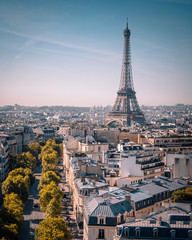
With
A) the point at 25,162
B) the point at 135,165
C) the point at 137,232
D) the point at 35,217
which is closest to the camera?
the point at 137,232

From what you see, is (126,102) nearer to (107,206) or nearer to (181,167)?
(181,167)

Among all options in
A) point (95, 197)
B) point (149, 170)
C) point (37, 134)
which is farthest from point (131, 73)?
point (95, 197)

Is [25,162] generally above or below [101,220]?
below

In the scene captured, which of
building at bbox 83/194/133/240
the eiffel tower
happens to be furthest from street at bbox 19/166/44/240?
the eiffel tower

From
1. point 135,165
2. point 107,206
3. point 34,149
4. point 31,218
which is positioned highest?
point 135,165

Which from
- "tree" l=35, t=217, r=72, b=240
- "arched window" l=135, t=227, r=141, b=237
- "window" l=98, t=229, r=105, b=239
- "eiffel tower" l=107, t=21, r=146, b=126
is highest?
"eiffel tower" l=107, t=21, r=146, b=126

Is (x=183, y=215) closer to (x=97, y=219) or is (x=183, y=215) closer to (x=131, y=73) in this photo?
(x=97, y=219)

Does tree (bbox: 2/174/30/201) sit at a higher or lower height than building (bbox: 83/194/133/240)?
lower

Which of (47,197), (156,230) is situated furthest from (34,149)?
(156,230)

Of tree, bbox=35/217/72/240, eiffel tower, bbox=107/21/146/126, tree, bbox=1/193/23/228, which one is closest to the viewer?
tree, bbox=35/217/72/240

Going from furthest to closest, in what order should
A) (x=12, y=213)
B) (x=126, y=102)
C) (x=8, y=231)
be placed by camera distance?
(x=126, y=102), (x=12, y=213), (x=8, y=231)

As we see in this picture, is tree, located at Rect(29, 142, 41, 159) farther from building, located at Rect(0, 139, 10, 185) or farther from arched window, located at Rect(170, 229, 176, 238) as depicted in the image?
arched window, located at Rect(170, 229, 176, 238)

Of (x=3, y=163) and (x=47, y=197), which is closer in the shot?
(x=47, y=197)
